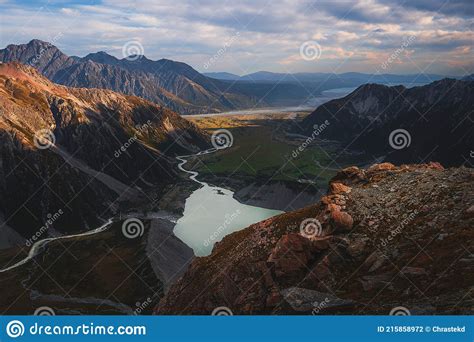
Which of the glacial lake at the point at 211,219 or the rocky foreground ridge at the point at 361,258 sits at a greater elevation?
the rocky foreground ridge at the point at 361,258

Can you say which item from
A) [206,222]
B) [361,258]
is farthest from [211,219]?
[361,258]

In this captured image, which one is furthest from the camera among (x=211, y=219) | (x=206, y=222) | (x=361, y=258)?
(x=211, y=219)

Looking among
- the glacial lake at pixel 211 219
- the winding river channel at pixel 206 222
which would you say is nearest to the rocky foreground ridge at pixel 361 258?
the winding river channel at pixel 206 222

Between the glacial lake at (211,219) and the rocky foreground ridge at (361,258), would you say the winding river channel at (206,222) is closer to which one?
the glacial lake at (211,219)

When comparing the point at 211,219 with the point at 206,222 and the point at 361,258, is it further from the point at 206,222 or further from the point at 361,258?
the point at 361,258

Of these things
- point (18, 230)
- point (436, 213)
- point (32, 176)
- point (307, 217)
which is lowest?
point (18, 230)

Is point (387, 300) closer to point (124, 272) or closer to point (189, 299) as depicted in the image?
point (189, 299)

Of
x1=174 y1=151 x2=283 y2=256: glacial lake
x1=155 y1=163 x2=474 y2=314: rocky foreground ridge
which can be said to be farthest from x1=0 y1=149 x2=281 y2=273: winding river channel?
x1=155 y1=163 x2=474 y2=314: rocky foreground ridge

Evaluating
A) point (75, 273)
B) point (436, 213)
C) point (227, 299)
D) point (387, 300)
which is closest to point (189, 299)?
point (227, 299)
